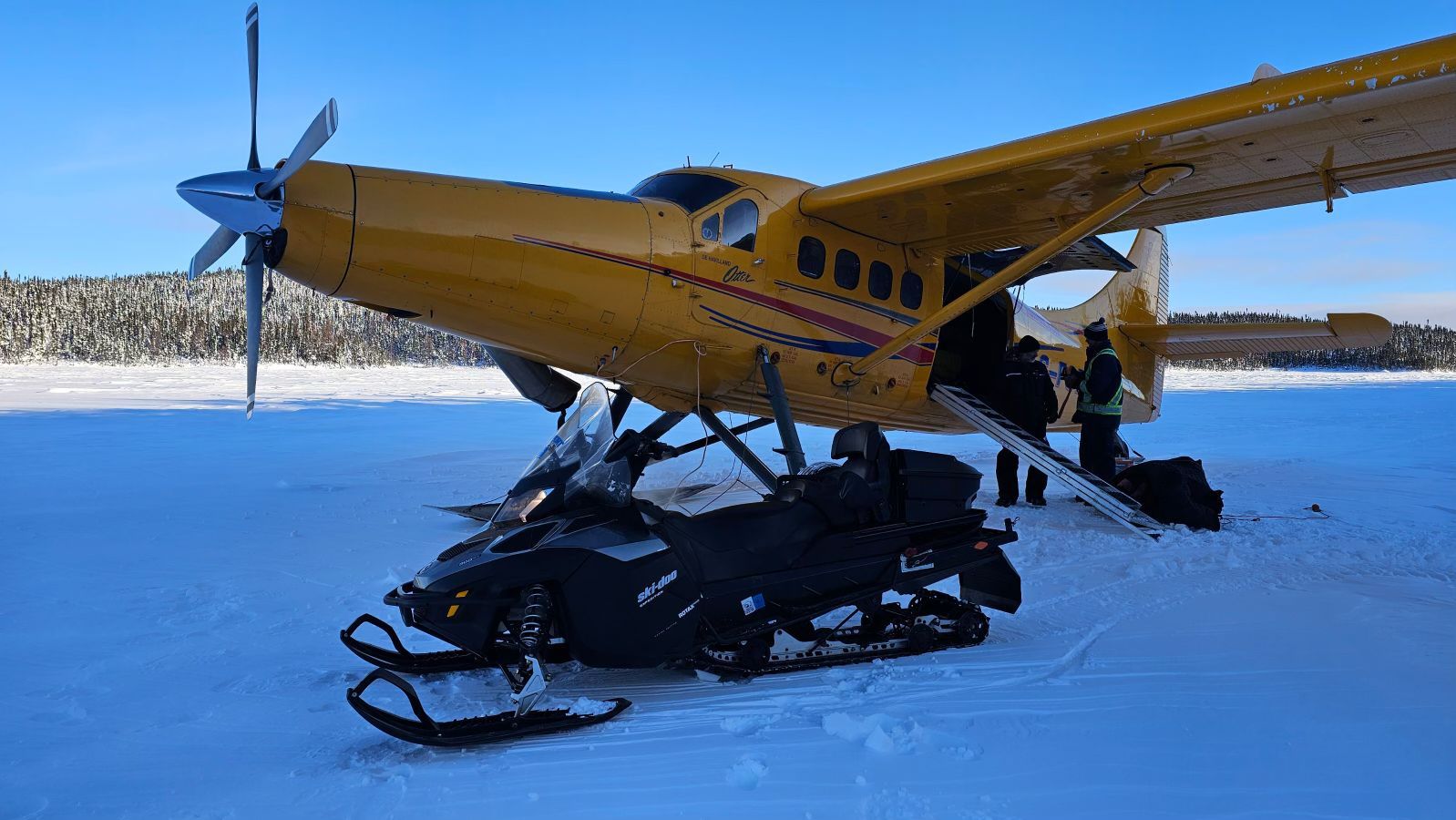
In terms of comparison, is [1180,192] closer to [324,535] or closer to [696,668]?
[696,668]

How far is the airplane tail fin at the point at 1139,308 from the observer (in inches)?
452

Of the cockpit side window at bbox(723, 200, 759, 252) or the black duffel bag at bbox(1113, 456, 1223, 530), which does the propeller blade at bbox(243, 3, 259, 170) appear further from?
the black duffel bag at bbox(1113, 456, 1223, 530)

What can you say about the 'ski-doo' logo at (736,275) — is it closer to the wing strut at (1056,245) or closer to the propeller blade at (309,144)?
the wing strut at (1056,245)

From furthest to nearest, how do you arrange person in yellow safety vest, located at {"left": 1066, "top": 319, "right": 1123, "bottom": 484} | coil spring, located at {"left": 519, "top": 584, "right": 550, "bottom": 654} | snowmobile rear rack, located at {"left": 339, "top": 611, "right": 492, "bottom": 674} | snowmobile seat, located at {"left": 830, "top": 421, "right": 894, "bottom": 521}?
person in yellow safety vest, located at {"left": 1066, "top": 319, "right": 1123, "bottom": 484}, snowmobile seat, located at {"left": 830, "top": 421, "right": 894, "bottom": 521}, snowmobile rear rack, located at {"left": 339, "top": 611, "right": 492, "bottom": 674}, coil spring, located at {"left": 519, "top": 584, "right": 550, "bottom": 654}

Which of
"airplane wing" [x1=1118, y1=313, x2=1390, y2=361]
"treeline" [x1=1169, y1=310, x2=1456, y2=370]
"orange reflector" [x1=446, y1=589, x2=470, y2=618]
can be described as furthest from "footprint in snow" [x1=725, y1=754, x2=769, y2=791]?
"treeline" [x1=1169, y1=310, x2=1456, y2=370]

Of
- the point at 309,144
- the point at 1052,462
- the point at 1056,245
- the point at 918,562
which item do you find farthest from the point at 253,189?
the point at 1052,462

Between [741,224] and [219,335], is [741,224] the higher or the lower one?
the lower one

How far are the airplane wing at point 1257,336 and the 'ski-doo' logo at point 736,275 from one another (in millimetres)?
6028

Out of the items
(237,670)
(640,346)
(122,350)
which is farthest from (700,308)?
(122,350)

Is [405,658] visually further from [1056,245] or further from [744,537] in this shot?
[1056,245]

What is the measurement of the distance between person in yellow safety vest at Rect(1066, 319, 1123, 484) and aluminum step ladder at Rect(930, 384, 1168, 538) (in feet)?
2.75

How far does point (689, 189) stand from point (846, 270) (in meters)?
1.63

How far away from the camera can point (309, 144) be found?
181 inches

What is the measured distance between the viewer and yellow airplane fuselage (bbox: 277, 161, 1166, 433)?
5.19 metres
